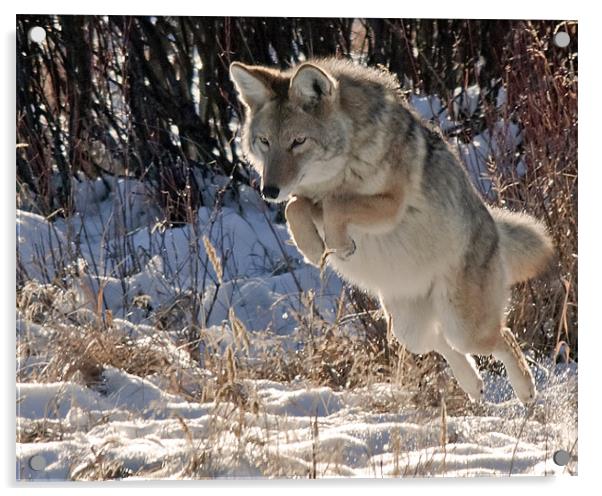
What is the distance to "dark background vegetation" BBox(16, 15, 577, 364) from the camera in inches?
173

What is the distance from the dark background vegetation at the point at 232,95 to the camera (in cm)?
439

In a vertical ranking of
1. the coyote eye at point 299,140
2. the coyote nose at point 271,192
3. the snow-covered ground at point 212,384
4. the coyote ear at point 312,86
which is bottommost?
the snow-covered ground at point 212,384

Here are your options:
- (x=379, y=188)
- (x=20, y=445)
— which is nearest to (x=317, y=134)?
(x=379, y=188)

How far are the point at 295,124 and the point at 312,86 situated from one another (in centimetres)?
14

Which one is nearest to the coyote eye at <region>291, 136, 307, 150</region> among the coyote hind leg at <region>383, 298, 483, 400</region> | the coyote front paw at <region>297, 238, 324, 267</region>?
the coyote front paw at <region>297, 238, 324, 267</region>

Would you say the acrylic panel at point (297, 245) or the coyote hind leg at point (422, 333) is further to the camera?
the coyote hind leg at point (422, 333)

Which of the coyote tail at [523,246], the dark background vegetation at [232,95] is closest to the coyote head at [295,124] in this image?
the dark background vegetation at [232,95]

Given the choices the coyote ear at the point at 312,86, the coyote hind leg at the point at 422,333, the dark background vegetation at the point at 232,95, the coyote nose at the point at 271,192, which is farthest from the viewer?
the coyote hind leg at the point at 422,333

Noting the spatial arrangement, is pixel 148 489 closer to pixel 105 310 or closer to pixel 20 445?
pixel 20 445

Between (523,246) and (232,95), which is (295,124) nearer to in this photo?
(232,95)

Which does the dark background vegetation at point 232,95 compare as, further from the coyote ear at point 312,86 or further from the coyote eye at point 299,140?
the coyote eye at point 299,140

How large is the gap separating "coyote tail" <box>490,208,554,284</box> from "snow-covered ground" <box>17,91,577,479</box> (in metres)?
0.29


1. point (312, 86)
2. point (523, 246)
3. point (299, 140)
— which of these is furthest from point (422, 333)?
point (312, 86)

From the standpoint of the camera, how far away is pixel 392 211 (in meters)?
4.22
